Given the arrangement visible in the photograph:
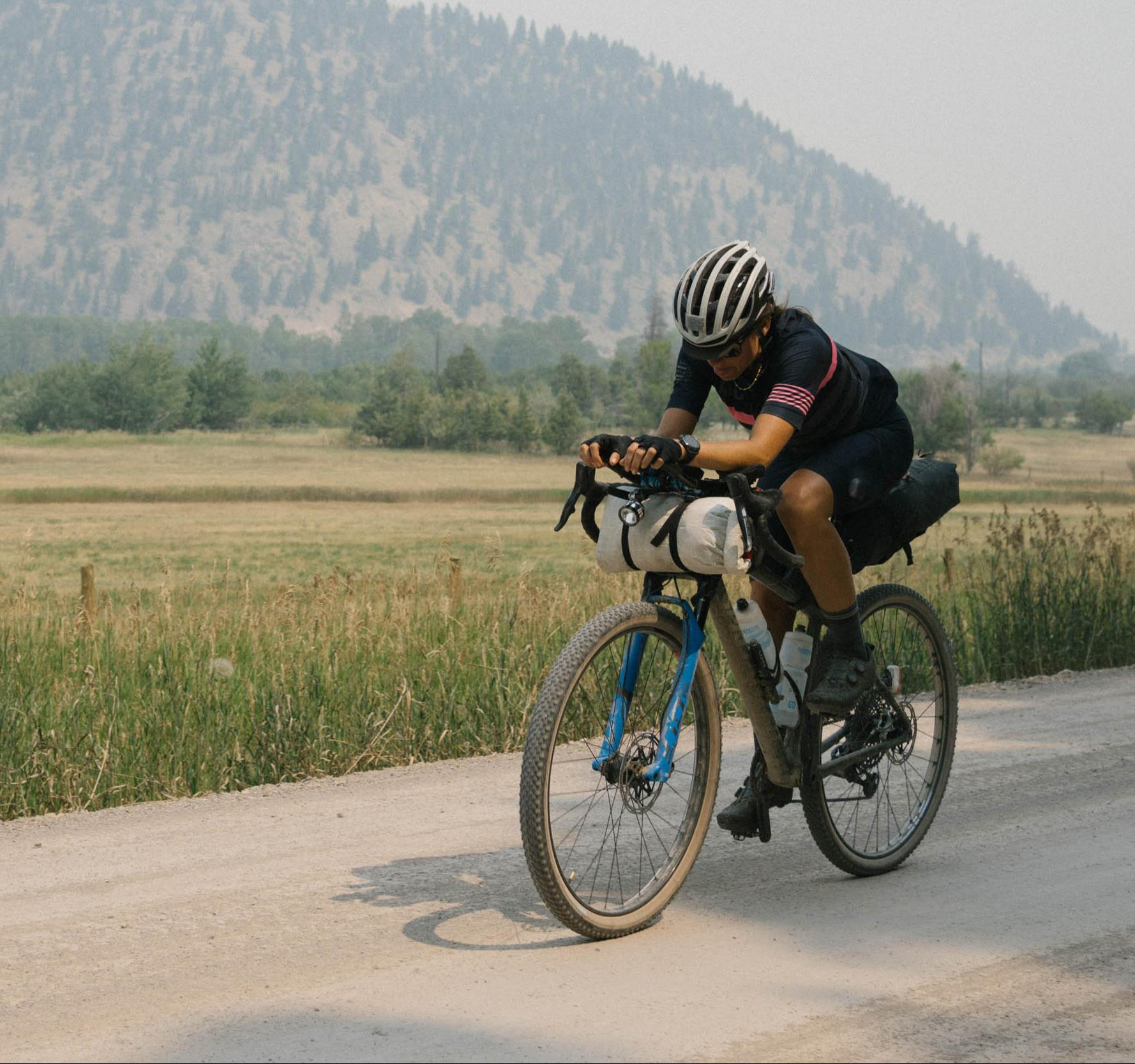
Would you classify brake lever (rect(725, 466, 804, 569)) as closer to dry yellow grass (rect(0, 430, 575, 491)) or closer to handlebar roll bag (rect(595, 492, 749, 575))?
handlebar roll bag (rect(595, 492, 749, 575))

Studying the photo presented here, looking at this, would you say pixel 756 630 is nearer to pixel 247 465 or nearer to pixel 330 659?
pixel 330 659

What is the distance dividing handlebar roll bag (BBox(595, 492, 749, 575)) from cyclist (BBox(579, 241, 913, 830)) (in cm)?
15

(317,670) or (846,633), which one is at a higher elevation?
(846,633)

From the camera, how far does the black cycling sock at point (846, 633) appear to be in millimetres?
5129

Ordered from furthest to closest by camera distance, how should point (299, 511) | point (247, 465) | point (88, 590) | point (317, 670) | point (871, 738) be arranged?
point (247, 465), point (299, 511), point (88, 590), point (317, 670), point (871, 738)

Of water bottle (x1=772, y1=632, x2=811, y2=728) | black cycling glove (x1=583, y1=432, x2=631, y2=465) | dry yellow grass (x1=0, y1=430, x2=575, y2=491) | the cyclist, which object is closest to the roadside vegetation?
dry yellow grass (x1=0, y1=430, x2=575, y2=491)

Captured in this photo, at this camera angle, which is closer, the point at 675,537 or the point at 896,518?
the point at 675,537

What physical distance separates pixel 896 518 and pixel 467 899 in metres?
2.03

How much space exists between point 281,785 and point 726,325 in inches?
136

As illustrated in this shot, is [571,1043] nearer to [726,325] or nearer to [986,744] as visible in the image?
[726,325]

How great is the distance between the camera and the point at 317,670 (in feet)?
27.3

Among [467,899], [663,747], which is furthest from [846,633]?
[467,899]

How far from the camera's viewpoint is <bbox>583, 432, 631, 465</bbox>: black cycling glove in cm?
430

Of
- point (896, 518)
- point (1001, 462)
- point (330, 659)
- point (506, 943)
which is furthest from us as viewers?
point (1001, 462)
